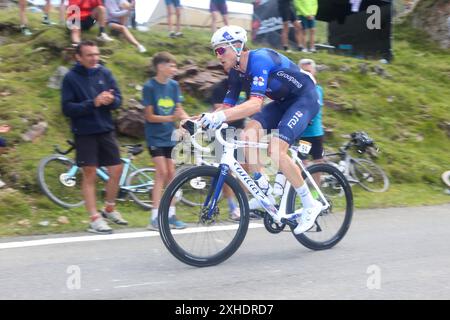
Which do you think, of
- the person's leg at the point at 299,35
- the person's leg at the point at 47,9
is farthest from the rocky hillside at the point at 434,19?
the person's leg at the point at 47,9

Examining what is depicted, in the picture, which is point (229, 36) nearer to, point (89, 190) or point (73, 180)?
point (89, 190)

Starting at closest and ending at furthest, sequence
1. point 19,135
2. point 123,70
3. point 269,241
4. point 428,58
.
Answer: point 269,241 < point 19,135 < point 123,70 < point 428,58

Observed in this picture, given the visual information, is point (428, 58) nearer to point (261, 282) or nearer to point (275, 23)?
point (275, 23)

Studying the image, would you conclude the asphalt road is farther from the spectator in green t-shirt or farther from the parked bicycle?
the spectator in green t-shirt

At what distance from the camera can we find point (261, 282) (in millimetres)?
5359

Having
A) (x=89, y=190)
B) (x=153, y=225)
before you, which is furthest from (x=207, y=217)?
(x=89, y=190)

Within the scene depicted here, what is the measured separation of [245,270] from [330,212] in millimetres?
1289

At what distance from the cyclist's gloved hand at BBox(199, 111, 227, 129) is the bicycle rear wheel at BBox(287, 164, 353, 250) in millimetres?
1220

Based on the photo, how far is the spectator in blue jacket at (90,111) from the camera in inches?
285

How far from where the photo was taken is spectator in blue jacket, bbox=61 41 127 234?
7.23 m

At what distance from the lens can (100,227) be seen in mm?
7320

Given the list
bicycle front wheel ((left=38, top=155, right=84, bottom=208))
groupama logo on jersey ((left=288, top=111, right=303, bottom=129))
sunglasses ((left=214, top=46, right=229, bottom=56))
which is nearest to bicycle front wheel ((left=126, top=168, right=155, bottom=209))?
bicycle front wheel ((left=38, top=155, right=84, bottom=208))

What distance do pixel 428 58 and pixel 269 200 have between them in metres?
12.5
